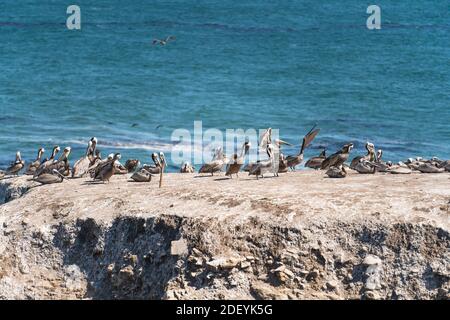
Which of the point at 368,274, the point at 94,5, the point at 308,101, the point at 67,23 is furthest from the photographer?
the point at 94,5

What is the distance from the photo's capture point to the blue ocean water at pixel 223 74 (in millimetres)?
60781

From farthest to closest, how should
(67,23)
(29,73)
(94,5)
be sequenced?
(94,5)
(67,23)
(29,73)

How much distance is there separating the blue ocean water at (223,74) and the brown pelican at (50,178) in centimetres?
2211

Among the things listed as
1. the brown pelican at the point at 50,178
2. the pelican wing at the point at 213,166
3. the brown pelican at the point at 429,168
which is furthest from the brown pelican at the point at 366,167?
the brown pelican at the point at 50,178

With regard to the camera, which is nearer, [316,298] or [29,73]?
[316,298]

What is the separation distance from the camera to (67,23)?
3893 inches

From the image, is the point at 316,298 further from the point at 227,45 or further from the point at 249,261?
the point at 227,45

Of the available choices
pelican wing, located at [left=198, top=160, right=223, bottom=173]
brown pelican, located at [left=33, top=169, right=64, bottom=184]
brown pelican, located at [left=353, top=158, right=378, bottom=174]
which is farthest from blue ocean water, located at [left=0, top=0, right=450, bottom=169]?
brown pelican, located at [left=353, top=158, right=378, bottom=174]

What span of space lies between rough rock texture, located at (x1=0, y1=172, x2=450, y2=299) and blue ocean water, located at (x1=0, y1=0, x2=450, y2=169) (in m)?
26.1

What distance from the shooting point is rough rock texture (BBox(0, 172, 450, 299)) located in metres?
22.2

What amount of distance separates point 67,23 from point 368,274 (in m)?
79.9

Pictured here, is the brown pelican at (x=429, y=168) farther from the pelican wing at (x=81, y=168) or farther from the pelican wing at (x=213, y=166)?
the pelican wing at (x=81, y=168)

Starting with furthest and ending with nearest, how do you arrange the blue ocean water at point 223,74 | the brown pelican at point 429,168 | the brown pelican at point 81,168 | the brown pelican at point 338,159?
the blue ocean water at point 223,74, the brown pelican at point 81,168, the brown pelican at point 338,159, the brown pelican at point 429,168
